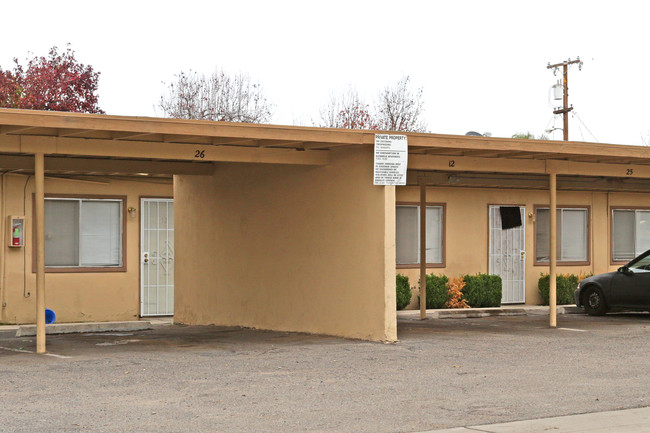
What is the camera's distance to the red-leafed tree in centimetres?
3341

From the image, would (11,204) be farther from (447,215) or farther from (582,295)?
(582,295)

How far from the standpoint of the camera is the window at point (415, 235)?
19797 mm

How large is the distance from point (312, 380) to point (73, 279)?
380 inches

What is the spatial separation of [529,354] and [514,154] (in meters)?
3.70

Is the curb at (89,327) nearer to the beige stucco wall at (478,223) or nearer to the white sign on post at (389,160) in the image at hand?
the white sign on post at (389,160)

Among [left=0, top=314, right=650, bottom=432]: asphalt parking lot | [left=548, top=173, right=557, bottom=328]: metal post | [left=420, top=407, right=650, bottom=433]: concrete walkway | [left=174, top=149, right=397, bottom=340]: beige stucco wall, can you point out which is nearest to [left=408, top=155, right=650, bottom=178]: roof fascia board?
[left=548, top=173, right=557, bottom=328]: metal post

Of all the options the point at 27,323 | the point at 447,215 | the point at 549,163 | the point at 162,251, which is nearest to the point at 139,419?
the point at 549,163

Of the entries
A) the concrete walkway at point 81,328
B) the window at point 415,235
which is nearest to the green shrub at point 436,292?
the window at point 415,235

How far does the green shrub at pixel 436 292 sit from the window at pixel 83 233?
6336 millimetres

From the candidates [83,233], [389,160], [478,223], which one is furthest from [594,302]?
[83,233]

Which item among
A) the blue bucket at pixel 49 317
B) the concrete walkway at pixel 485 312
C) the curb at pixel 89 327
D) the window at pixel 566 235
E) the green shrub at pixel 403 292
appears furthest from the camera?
the window at pixel 566 235

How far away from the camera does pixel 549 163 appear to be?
15.2 m

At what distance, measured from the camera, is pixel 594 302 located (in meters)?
18.2

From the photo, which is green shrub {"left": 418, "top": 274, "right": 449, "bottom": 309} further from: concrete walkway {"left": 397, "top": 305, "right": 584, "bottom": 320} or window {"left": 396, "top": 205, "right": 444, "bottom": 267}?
window {"left": 396, "top": 205, "right": 444, "bottom": 267}
